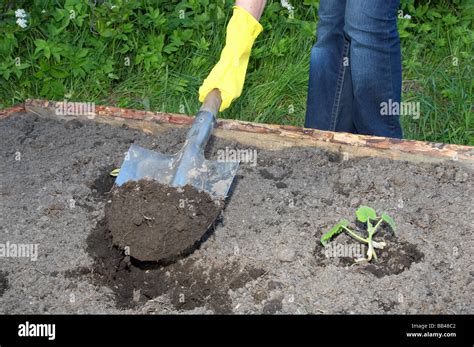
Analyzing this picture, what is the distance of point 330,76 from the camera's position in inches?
132

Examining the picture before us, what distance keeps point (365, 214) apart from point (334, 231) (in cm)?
12

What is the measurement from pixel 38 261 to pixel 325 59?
1521 millimetres

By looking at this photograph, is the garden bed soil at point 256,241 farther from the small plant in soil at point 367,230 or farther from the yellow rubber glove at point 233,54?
the yellow rubber glove at point 233,54

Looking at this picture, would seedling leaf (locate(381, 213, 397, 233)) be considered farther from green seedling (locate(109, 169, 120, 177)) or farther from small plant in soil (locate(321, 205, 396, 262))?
green seedling (locate(109, 169, 120, 177))

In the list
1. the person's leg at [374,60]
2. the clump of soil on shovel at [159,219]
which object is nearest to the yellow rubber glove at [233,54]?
the person's leg at [374,60]

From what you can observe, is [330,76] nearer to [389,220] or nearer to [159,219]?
[389,220]

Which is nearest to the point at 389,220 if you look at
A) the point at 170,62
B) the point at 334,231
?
the point at 334,231

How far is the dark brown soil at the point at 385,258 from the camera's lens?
96.8 inches

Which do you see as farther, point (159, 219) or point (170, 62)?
point (170, 62)

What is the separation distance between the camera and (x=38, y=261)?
251cm

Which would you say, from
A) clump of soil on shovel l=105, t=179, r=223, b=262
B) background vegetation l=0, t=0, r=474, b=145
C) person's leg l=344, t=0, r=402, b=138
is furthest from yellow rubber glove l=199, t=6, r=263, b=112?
background vegetation l=0, t=0, r=474, b=145

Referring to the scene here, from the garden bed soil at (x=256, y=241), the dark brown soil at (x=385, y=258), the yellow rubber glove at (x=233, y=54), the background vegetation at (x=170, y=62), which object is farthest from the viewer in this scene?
the background vegetation at (x=170, y=62)

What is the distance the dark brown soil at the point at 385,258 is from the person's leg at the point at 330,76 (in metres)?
0.95

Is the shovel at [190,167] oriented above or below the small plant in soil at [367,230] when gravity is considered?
above
